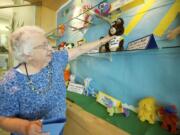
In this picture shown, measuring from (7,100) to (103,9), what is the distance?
2.96ft

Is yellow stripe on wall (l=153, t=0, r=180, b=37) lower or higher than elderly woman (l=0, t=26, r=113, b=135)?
higher

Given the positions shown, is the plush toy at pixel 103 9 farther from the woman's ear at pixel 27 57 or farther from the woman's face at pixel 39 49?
the woman's ear at pixel 27 57

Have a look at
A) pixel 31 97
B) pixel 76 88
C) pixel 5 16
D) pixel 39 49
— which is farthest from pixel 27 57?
pixel 5 16

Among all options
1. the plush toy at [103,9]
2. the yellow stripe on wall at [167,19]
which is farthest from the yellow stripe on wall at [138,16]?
the plush toy at [103,9]

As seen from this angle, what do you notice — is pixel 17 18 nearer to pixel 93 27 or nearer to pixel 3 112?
pixel 93 27

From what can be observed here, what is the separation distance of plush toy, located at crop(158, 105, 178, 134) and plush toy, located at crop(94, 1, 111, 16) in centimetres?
78

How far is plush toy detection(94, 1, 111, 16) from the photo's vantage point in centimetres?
140

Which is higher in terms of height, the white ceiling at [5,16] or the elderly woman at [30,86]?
the white ceiling at [5,16]

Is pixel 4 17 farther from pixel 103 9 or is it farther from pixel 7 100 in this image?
pixel 7 100

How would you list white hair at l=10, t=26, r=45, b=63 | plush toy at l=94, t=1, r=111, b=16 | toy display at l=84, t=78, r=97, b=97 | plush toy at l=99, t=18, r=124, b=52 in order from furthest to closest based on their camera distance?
toy display at l=84, t=78, r=97, b=97, plush toy at l=94, t=1, r=111, b=16, plush toy at l=99, t=18, r=124, b=52, white hair at l=10, t=26, r=45, b=63


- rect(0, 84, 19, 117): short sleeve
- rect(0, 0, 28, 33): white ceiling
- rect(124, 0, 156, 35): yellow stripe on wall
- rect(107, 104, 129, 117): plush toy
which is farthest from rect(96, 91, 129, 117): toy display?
rect(0, 0, 28, 33): white ceiling

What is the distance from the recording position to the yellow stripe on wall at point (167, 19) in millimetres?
938

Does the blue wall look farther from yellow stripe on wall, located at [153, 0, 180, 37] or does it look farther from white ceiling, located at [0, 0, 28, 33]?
white ceiling, located at [0, 0, 28, 33]

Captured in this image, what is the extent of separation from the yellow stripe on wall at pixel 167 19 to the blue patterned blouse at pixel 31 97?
1.91ft
